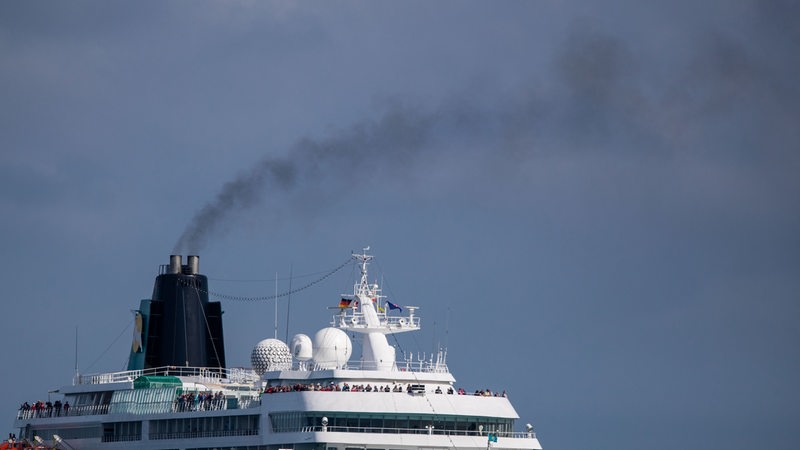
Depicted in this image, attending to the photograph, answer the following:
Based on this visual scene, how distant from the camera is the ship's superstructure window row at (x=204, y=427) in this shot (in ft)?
232

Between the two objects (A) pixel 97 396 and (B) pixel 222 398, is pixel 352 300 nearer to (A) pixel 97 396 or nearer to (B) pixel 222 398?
(B) pixel 222 398

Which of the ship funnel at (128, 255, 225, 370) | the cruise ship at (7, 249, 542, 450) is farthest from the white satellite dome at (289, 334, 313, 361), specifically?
the ship funnel at (128, 255, 225, 370)

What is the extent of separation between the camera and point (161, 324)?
81.0 m

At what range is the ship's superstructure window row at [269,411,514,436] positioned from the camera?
67125 mm

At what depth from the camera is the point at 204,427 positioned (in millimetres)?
72250

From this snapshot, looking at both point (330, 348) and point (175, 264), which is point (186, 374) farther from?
point (330, 348)

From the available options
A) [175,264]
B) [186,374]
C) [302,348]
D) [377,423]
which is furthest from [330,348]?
[175,264]

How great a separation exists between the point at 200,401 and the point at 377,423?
10424mm

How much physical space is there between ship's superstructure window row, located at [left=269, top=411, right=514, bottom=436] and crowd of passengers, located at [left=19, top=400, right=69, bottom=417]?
17.4m

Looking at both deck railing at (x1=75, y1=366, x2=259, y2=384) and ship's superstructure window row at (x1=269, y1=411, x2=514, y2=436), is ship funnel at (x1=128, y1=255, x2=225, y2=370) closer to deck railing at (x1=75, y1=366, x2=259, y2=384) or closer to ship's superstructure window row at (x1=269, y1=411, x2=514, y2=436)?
deck railing at (x1=75, y1=366, x2=259, y2=384)

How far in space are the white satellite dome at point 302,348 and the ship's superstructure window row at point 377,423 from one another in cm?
543

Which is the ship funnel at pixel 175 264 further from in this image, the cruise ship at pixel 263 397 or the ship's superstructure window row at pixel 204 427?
the ship's superstructure window row at pixel 204 427

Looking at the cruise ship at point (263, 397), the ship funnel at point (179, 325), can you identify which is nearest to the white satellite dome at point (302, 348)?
the cruise ship at point (263, 397)

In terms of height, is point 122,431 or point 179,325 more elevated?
point 179,325
